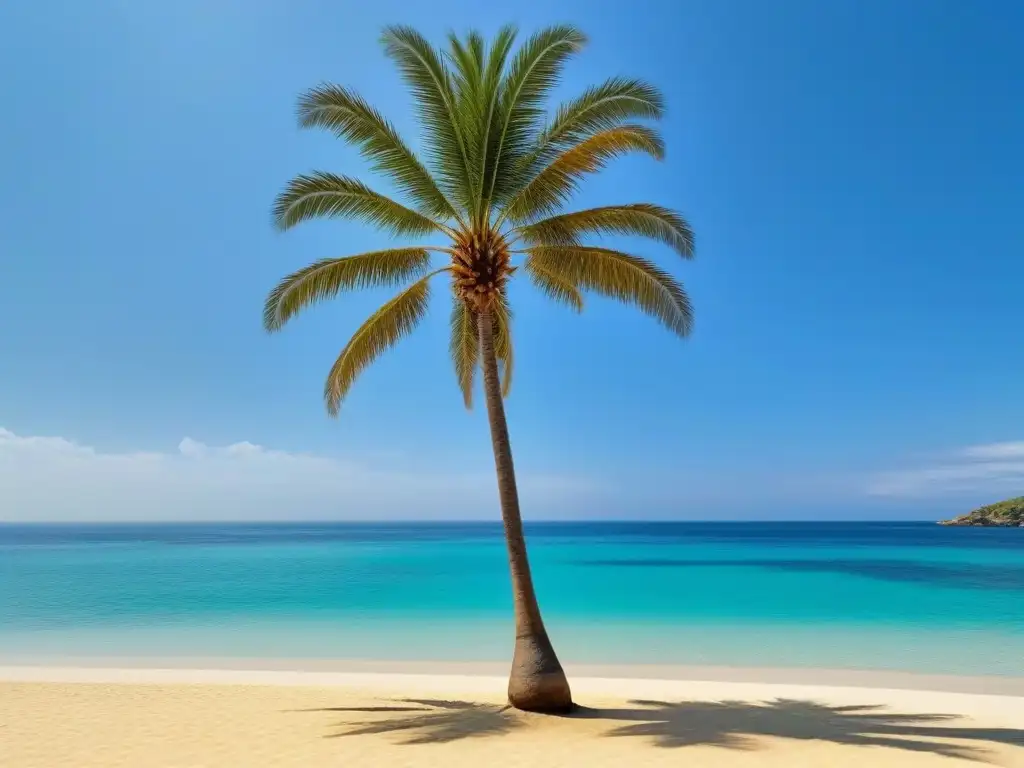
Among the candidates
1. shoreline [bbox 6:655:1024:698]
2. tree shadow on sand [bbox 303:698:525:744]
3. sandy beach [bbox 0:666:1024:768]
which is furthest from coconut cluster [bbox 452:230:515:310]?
shoreline [bbox 6:655:1024:698]

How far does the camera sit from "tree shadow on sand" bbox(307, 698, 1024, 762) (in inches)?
293

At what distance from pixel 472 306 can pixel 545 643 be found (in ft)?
15.3

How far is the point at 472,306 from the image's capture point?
9547 millimetres

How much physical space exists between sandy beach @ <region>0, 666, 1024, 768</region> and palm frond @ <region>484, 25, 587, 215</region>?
22.1 ft

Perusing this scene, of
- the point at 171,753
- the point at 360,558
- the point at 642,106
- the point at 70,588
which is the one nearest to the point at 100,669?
the point at 171,753

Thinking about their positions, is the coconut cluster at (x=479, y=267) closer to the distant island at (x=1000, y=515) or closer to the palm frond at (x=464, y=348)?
the palm frond at (x=464, y=348)

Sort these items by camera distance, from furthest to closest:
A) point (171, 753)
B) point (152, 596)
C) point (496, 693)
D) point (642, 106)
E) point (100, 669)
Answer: point (152, 596) < point (100, 669) < point (496, 693) < point (642, 106) < point (171, 753)

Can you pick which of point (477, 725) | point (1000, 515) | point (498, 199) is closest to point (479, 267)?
point (498, 199)

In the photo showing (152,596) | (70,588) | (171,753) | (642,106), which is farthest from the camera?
(70,588)

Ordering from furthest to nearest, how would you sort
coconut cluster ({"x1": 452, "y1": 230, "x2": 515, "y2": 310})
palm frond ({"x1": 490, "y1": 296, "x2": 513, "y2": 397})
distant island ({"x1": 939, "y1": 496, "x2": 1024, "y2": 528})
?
distant island ({"x1": 939, "y1": 496, "x2": 1024, "y2": 528}) < palm frond ({"x1": 490, "y1": 296, "x2": 513, "y2": 397}) < coconut cluster ({"x1": 452, "y1": 230, "x2": 515, "y2": 310})

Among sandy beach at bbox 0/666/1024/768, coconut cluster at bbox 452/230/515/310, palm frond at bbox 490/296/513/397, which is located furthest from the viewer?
palm frond at bbox 490/296/513/397

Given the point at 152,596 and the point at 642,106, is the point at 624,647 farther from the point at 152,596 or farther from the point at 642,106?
the point at 152,596

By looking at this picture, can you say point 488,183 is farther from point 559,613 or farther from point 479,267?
Answer: point 559,613

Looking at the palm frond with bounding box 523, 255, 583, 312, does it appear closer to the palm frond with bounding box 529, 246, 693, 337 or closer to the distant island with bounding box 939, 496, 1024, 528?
the palm frond with bounding box 529, 246, 693, 337
